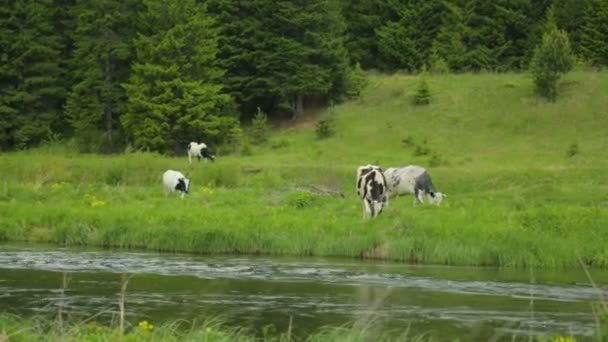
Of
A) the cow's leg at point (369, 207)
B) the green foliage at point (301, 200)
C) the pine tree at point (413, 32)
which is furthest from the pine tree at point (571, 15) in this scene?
the cow's leg at point (369, 207)

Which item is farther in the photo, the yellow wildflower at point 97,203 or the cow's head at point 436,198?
the cow's head at point 436,198

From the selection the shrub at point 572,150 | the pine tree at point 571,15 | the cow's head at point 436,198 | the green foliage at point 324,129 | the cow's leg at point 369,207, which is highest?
the pine tree at point 571,15

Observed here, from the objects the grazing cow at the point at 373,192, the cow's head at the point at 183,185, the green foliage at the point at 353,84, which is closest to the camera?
the grazing cow at the point at 373,192

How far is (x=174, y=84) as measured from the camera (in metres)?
53.1

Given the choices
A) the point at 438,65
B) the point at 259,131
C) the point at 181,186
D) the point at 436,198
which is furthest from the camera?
the point at 438,65

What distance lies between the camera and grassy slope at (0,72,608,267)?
24.9 meters

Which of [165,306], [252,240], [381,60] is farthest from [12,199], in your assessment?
[381,60]

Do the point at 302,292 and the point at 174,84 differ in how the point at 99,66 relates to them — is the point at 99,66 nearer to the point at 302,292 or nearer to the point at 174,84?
the point at 174,84

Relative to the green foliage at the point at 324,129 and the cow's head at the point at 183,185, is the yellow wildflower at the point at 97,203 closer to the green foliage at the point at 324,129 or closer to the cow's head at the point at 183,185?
the cow's head at the point at 183,185

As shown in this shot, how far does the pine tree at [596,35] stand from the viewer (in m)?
61.3

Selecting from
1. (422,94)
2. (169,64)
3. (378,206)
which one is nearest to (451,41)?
(422,94)

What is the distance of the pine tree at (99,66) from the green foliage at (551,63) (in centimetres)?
2294

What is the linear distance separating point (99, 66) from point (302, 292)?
133 ft

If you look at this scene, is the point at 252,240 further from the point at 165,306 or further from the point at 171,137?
the point at 171,137
